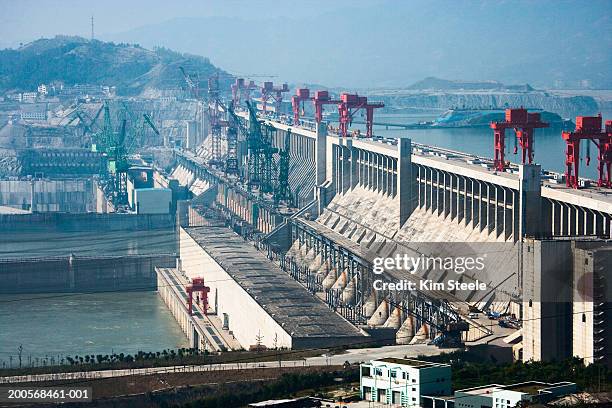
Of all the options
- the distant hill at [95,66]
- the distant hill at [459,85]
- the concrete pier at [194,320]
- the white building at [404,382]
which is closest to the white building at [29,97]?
the distant hill at [95,66]

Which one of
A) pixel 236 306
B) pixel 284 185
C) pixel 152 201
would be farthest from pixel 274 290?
pixel 152 201

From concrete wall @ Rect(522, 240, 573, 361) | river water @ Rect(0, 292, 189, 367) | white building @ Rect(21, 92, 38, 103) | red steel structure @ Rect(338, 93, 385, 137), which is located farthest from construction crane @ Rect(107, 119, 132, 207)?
white building @ Rect(21, 92, 38, 103)

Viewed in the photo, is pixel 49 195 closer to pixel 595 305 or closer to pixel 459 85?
pixel 595 305

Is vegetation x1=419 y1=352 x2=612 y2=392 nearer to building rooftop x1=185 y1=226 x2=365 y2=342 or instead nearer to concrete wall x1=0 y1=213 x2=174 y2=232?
building rooftop x1=185 y1=226 x2=365 y2=342

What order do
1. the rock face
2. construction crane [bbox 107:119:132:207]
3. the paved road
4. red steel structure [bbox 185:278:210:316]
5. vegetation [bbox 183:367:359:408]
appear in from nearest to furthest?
vegetation [bbox 183:367:359:408]
the paved road
red steel structure [bbox 185:278:210:316]
construction crane [bbox 107:119:132:207]
the rock face

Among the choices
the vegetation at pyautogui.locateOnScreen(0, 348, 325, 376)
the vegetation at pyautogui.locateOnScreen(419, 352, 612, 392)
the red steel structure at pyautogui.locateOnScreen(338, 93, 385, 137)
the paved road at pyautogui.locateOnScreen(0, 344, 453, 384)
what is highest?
the red steel structure at pyautogui.locateOnScreen(338, 93, 385, 137)

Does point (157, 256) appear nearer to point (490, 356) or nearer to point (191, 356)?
point (191, 356)
